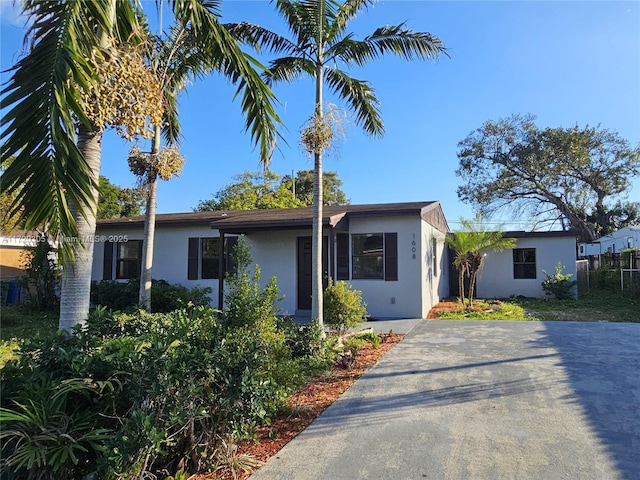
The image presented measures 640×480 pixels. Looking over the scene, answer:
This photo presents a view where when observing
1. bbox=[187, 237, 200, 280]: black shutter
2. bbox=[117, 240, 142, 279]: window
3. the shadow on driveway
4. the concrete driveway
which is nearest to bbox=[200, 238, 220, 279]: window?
bbox=[187, 237, 200, 280]: black shutter

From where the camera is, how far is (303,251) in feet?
42.2

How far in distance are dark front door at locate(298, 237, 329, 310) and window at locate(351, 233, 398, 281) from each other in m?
0.95

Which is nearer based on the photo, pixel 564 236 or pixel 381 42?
pixel 381 42

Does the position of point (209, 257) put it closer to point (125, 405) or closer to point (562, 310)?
point (125, 405)

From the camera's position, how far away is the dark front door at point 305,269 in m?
12.6

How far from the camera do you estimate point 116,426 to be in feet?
9.38

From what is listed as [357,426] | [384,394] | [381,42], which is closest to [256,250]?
[381,42]

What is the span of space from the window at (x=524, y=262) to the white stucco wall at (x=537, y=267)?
5.2 inches

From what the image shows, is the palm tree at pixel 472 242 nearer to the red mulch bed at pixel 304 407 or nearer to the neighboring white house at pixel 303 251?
the neighboring white house at pixel 303 251

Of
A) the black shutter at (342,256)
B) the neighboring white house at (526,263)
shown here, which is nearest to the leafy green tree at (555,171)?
the neighboring white house at (526,263)

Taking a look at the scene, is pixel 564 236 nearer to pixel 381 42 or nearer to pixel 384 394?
pixel 381 42

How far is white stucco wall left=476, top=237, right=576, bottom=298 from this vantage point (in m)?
16.7

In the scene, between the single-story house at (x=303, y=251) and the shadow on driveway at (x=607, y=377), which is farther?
the single-story house at (x=303, y=251)

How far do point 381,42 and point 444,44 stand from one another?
4.11 ft
